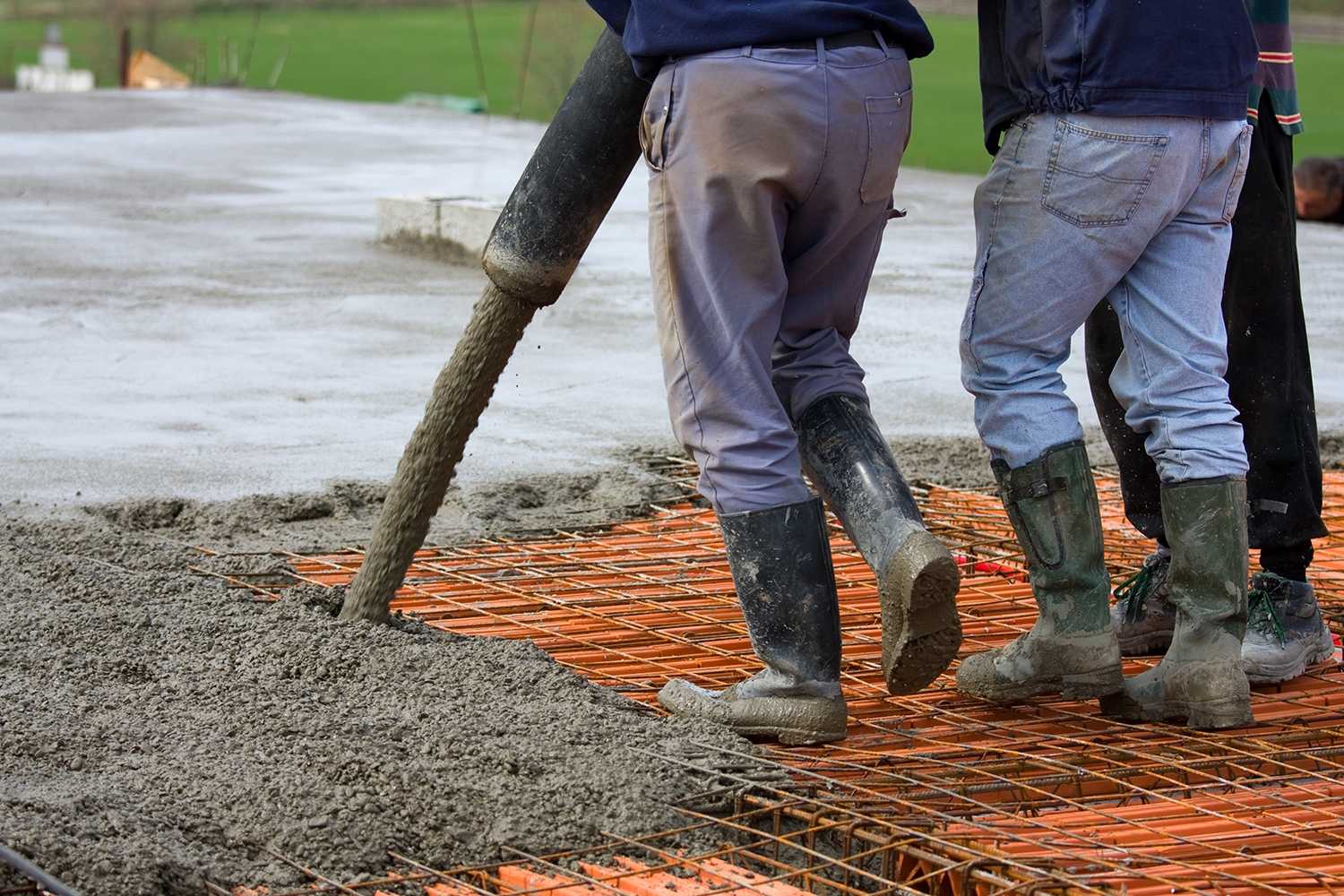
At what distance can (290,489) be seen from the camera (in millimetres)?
4734

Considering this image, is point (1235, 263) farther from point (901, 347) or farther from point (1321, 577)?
point (901, 347)

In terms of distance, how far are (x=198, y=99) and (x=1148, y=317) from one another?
1645 cm

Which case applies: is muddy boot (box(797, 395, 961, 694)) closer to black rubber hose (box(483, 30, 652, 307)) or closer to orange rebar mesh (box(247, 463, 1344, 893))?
orange rebar mesh (box(247, 463, 1344, 893))

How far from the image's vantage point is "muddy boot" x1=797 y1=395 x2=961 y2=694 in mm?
2801

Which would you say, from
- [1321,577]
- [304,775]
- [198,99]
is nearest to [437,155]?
[198,99]

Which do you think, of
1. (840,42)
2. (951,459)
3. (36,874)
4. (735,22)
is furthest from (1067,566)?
(951,459)

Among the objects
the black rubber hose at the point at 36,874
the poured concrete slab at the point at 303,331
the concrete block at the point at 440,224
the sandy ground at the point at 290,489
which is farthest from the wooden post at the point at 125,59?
the black rubber hose at the point at 36,874

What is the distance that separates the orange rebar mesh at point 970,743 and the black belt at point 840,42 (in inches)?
44.1

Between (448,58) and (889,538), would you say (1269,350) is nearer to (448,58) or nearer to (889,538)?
(889,538)

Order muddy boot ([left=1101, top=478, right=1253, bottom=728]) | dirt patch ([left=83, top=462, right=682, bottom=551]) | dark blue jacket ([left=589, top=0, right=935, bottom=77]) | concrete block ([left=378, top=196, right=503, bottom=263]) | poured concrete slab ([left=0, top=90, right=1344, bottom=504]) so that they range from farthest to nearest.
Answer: concrete block ([left=378, top=196, right=503, bottom=263]) → poured concrete slab ([left=0, top=90, right=1344, bottom=504]) → dirt patch ([left=83, top=462, right=682, bottom=551]) → muddy boot ([left=1101, top=478, right=1253, bottom=728]) → dark blue jacket ([left=589, top=0, right=935, bottom=77])

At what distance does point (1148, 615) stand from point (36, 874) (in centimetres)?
218

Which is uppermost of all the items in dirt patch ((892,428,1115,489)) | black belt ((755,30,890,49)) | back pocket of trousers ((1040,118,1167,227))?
black belt ((755,30,890,49))

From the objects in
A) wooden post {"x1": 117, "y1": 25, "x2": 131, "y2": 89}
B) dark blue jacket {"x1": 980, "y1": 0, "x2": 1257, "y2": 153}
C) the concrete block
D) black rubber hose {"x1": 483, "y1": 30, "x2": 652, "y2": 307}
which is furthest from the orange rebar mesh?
wooden post {"x1": 117, "y1": 25, "x2": 131, "y2": 89}

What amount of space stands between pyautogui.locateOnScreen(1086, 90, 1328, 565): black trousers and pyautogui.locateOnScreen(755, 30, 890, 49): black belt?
0.89m
